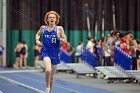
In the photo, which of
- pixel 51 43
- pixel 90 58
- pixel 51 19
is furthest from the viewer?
pixel 90 58

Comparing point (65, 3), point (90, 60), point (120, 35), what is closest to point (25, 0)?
point (65, 3)

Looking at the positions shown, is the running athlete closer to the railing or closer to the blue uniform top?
the blue uniform top

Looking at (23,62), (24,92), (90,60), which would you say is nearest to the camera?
(24,92)

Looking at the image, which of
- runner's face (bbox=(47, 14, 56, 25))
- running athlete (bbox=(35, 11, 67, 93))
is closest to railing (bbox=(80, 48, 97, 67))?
running athlete (bbox=(35, 11, 67, 93))

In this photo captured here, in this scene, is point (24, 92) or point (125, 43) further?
point (125, 43)

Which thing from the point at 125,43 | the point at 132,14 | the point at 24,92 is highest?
the point at 132,14

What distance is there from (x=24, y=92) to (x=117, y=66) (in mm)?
6475

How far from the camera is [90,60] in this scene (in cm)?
2427

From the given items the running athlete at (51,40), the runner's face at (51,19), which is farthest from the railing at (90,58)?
the runner's face at (51,19)

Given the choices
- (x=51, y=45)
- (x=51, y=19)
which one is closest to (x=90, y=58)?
(x=51, y=45)

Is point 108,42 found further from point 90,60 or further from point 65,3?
point 65,3

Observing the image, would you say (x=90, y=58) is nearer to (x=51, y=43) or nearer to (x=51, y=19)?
(x=51, y=43)

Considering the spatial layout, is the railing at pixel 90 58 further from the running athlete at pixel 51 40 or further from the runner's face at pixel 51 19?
the runner's face at pixel 51 19

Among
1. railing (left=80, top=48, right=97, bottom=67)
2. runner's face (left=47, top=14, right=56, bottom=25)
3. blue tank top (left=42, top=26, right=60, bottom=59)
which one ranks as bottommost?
railing (left=80, top=48, right=97, bottom=67)
